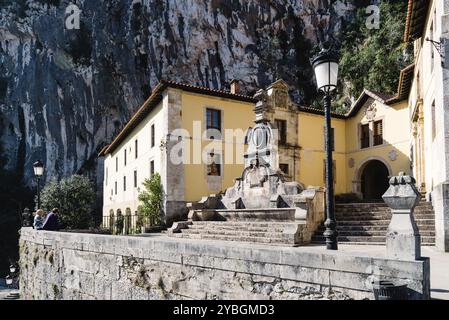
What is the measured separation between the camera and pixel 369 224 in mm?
11453

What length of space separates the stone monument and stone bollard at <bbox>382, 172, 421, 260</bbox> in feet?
21.3

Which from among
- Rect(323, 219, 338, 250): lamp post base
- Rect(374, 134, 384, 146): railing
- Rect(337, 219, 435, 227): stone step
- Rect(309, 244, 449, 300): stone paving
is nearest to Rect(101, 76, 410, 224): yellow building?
Rect(374, 134, 384, 146): railing

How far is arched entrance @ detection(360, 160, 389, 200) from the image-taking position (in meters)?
26.5

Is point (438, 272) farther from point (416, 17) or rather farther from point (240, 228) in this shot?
point (416, 17)

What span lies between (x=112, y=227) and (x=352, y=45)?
30.1 metres

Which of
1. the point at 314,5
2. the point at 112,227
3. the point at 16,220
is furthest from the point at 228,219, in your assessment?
the point at 314,5

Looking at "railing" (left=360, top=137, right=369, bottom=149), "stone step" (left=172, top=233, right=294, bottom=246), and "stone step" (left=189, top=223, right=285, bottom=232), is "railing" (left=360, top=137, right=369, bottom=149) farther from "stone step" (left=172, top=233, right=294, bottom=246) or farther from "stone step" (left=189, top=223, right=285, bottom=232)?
"stone step" (left=172, top=233, right=294, bottom=246)

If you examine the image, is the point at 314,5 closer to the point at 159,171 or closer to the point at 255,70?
the point at 255,70

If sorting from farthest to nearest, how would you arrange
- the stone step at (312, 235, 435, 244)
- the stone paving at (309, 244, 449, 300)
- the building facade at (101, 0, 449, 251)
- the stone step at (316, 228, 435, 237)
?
1. the building facade at (101, 0, 449, 251)
2. the stone step at (316, 228, 435, 237)
3. the stone step at (312, 235, 435, 244)
4. the stone paving at (309, 244, 449, 300)

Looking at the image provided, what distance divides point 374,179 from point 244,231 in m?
17.6

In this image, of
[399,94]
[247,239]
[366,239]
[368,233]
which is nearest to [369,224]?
[368,233]

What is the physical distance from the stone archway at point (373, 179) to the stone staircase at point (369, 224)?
45.5 ft

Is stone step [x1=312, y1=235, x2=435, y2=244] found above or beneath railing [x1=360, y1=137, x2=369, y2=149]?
beneath

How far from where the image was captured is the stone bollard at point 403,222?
401 centimetres
